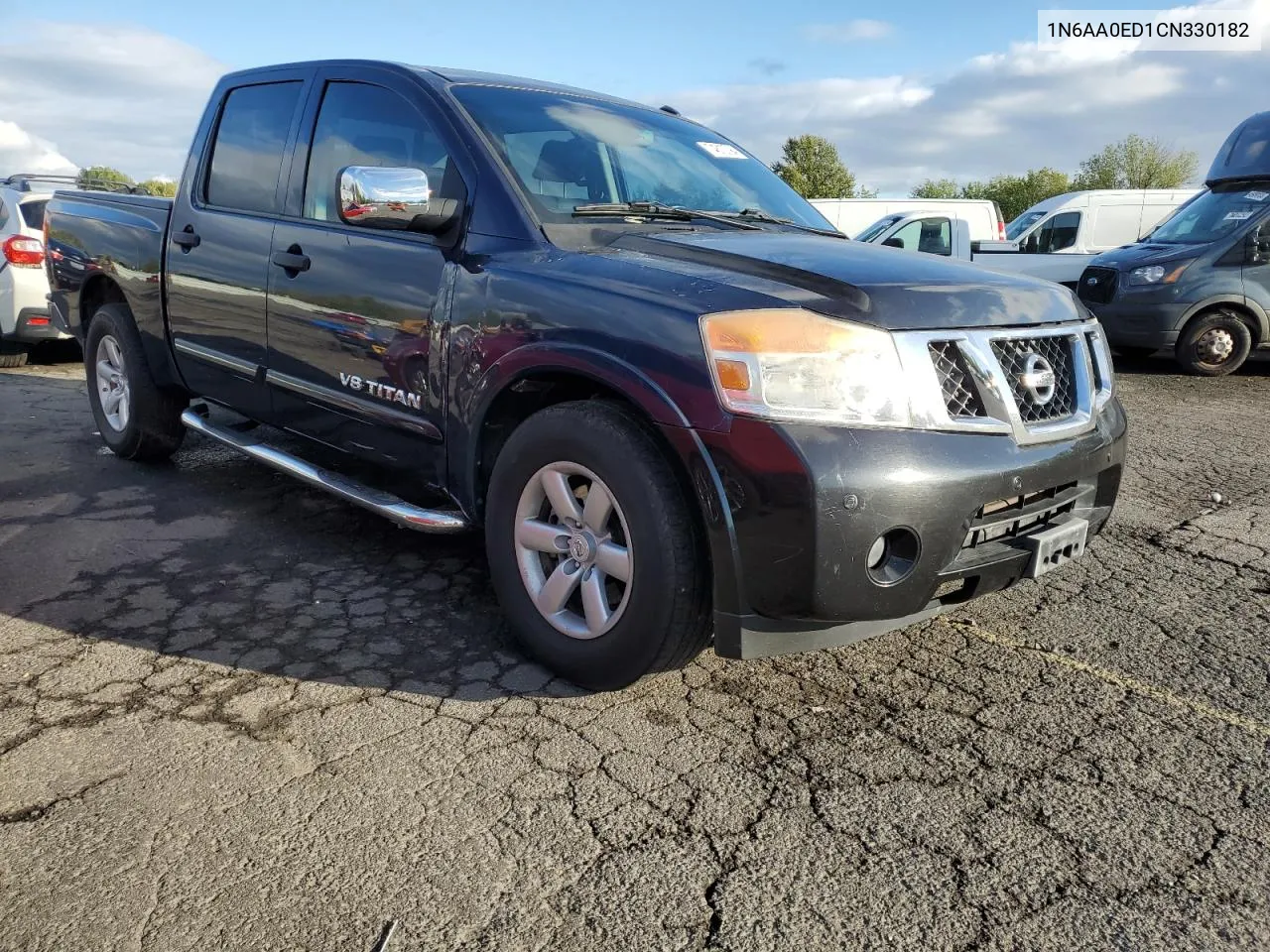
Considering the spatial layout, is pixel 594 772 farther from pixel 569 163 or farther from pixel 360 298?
pixel 569 163

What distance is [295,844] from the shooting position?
2121 millimetres

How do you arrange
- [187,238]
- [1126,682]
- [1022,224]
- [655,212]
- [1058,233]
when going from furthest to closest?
[1022,224] → [1058,233] → [187,238] → [655,212] → [1126,682]

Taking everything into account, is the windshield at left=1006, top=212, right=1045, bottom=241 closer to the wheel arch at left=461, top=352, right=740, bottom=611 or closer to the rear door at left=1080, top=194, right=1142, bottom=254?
the rear door at left=1080, top=194, right=1142, bottom=254

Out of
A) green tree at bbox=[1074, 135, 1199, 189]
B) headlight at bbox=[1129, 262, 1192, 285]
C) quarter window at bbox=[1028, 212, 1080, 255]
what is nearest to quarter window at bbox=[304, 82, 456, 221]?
headlight at bbox=[1129, 262, 1192, 285]

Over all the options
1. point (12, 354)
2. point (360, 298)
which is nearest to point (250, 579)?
point (360, 298)

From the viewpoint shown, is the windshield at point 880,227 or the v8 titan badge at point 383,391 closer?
the v8 titan badge at point 383,391

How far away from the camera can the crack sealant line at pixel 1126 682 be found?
2666 millimetres

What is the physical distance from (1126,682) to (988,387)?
1079 millimetres

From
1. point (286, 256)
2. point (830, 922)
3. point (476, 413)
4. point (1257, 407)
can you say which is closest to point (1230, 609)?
point (830, 922)

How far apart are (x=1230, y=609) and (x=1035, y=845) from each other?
72.2 inches

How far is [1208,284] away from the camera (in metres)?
9.19

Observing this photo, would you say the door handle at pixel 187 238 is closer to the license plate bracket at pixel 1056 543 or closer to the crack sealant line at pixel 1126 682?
the crack sealant line at pixel 1126 682

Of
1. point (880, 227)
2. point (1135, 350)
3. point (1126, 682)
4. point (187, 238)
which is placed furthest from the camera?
point (880, 227)

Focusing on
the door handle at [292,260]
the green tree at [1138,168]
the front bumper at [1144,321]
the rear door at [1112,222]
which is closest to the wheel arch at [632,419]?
the door handle at [292,260]
